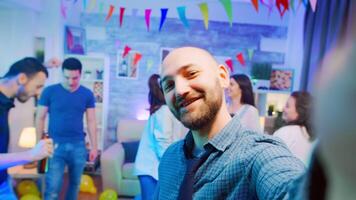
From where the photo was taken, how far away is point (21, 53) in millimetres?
3857

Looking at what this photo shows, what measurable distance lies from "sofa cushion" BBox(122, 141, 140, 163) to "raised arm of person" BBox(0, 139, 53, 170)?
196 centimetres

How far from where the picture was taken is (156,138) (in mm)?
2121

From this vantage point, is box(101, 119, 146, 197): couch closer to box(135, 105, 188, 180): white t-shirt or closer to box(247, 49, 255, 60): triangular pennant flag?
box(135, 105, 188, 180): white t-shirt

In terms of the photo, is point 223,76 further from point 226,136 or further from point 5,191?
point 5,191

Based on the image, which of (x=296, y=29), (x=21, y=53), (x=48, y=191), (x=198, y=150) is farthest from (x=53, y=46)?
(x=198, y=150)

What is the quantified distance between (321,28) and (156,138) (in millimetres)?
1898

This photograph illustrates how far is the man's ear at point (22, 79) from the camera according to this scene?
196cm

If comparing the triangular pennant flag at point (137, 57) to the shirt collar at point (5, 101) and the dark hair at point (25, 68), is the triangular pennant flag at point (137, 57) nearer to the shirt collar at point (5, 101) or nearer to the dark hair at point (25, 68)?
the dark hair at point (25, 68)

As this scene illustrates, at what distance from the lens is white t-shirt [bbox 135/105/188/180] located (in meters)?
2.10

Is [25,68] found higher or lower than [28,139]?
higher

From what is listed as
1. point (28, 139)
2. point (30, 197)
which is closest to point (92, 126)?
point (28, 139)

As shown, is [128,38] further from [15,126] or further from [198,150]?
[198,150]

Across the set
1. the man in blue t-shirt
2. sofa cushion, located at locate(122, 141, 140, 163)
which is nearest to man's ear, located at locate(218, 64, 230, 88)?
the man in blue t-shirt

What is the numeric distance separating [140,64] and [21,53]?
152 cm
